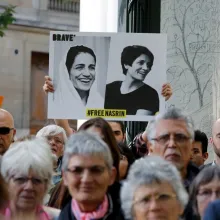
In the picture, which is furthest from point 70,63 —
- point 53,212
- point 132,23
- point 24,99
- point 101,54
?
point 24,99

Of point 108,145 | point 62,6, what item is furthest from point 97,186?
point 62,6

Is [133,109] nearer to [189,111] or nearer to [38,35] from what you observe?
[189,111]

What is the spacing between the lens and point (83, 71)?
8.17 metres

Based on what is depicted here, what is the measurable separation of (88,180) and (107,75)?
9.36ft

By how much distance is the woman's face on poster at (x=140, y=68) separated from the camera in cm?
812

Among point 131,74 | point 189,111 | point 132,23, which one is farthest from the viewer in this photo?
point 132,23

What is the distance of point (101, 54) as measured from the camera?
8.25 metres

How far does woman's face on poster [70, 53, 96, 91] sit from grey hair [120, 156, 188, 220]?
9.35ft

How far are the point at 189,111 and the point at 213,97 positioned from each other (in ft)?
1.05

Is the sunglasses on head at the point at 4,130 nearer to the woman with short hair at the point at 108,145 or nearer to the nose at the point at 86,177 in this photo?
the woman with short hair at the point at 108,145

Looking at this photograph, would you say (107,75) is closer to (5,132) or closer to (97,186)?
(5,132)

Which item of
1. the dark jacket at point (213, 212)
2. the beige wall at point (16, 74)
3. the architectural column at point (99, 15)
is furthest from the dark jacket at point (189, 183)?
the beige wall at point (16, 74)

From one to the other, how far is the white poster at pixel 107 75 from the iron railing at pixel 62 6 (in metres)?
23.2

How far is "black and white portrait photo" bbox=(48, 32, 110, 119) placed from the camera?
319 inches
